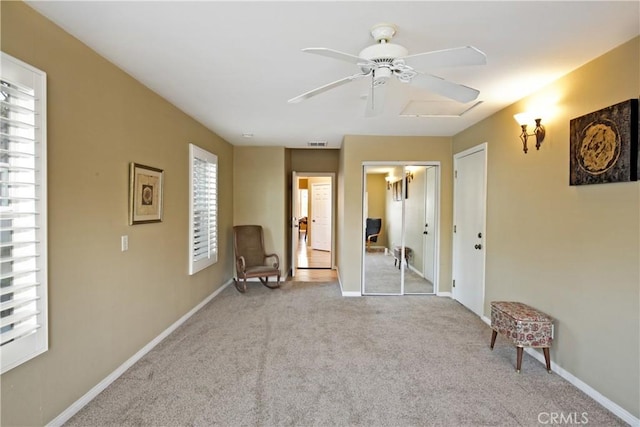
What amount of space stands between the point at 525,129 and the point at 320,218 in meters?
6.13

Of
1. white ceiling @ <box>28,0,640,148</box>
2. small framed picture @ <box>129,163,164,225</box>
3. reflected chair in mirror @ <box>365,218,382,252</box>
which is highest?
white ceiling @ <box>28,0,640,148</box>

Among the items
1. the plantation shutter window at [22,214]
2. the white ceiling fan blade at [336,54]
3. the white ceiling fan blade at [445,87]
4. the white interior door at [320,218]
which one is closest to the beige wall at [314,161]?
the white interior door at [320,218]

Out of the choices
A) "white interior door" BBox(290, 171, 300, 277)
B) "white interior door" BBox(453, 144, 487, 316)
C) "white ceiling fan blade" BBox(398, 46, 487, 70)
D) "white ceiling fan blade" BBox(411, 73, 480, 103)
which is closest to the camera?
"white ceiling fan blade" BBox(398, 46, 487, 70)

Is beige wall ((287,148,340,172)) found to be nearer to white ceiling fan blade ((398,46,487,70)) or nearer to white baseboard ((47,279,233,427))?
white baseboard ((47,279,233,427))

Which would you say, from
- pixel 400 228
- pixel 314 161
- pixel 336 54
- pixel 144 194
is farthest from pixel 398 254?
pixel 336 54

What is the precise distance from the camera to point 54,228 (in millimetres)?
1969

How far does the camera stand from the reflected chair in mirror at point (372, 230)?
16.6 ft

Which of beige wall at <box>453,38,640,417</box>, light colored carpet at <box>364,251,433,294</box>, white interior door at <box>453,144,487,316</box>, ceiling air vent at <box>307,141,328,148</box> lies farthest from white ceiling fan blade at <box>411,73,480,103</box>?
ceiling air vent at <box>307,141,328,148</box>

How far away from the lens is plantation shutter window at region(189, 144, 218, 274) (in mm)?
4039

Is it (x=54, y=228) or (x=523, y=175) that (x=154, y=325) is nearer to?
(x=54, y=228)

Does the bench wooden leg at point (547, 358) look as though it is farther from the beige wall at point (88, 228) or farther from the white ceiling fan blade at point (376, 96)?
the beige wall at point (88, 228)

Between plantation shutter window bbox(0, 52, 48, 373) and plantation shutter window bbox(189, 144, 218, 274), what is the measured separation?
2148 millimetres

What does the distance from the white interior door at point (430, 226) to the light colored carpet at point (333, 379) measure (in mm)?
1189

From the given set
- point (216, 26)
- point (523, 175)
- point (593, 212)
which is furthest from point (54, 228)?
point (523, 175)
